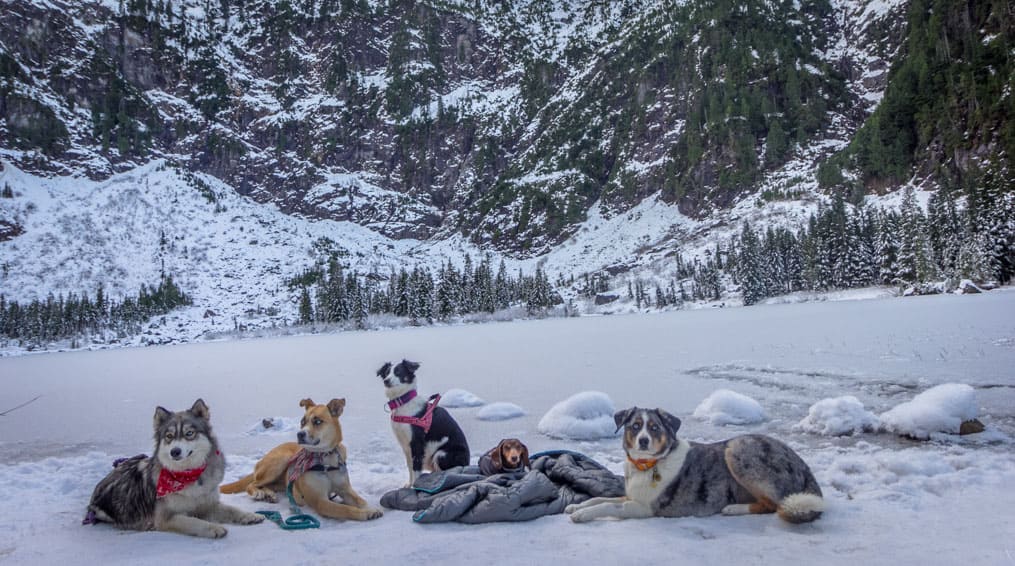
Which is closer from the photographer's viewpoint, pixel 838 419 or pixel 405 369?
pixel 405 369

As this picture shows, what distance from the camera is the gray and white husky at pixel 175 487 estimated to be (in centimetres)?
397

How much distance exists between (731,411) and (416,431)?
484 centimetres

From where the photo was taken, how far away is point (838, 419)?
256 inches

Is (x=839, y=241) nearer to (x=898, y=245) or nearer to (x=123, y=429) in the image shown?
(x=898, y=245)

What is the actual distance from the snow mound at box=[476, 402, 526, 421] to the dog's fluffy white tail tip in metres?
5.78

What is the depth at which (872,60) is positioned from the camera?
186 metres

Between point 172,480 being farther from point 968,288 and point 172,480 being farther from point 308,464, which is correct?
point 968,288

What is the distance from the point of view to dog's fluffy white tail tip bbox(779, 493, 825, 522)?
3.69 metres

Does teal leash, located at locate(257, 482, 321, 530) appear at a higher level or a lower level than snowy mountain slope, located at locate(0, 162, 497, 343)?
lower

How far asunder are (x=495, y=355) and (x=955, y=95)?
505 ft

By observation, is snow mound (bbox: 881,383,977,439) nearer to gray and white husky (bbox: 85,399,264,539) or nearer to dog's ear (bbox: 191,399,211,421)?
gray and white husky (bbox: 85,399,264,539)

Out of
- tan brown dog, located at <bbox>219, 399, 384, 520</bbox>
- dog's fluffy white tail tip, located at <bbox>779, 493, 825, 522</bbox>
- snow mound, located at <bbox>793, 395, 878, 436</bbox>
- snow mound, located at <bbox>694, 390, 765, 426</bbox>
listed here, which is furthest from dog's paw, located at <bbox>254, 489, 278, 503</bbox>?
snow mound, located at <bbox>793, 395, 878, 436</bbox>

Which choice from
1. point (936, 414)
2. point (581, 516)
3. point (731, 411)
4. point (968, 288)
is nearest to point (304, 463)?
point (581, 516)

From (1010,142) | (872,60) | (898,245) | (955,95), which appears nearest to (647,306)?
(898,245)
